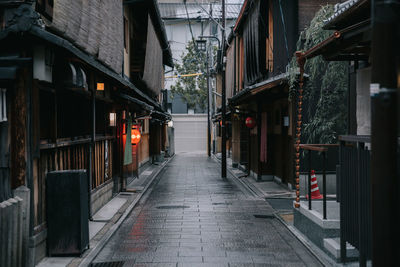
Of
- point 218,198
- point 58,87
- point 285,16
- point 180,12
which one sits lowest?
point 218,198

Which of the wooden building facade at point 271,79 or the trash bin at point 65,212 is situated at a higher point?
the wooden building facade at point 271,79

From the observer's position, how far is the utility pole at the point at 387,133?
4.50 meters

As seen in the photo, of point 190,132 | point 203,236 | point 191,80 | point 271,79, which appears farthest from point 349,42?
point 190,132

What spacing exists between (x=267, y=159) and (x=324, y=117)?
7.32m

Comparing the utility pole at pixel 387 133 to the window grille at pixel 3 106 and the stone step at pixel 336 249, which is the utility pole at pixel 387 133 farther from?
the window grille at pixel 3 106

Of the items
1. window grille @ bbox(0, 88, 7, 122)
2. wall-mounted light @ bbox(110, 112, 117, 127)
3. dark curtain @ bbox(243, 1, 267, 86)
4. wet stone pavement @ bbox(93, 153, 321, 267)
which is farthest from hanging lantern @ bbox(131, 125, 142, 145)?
window grille @ bbox(0, 88, 7, 122)

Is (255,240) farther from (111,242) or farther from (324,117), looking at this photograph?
(324,117)

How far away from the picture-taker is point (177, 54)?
2347 inches

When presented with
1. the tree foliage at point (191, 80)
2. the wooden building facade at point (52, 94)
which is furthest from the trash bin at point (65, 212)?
the tree foliage at point (191, 80)

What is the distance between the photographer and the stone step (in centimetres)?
892

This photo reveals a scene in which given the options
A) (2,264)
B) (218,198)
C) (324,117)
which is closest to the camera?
(2,264)

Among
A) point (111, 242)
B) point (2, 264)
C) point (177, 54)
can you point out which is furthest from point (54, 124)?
point (177, 54)

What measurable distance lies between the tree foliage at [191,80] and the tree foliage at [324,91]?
125 feet

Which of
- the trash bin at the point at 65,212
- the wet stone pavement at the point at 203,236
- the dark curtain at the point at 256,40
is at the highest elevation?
the dark curtain at the point at 256,40
